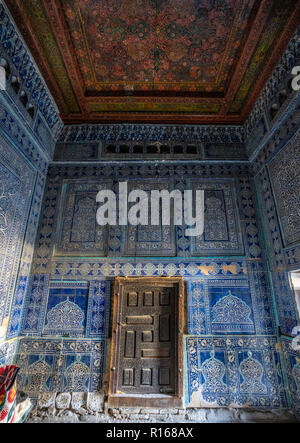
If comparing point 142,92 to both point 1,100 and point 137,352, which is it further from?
point 137,352

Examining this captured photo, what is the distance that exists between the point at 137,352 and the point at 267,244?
2.30 metres

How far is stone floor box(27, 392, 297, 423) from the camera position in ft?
8.83

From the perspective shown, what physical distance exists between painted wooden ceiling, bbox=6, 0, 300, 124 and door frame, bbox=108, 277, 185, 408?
8.72 feet

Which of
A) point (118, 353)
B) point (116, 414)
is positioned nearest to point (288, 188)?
point (118, 353)

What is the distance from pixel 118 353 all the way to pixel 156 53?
3933 mm

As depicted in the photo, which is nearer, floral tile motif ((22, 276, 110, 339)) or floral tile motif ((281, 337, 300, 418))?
floral tile motif ((281, 337, 300, 418))

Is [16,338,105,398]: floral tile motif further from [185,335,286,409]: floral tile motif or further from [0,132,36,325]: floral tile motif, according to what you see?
[185,335,286,409]: floral tile motif

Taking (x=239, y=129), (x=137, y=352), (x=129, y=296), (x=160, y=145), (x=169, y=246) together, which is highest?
(x=239, y=129)

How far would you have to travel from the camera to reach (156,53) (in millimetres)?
3191

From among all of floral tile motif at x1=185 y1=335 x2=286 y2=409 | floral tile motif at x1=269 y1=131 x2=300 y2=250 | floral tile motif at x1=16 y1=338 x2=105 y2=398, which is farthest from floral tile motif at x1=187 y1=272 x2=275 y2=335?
floral tile motif at x1=16 y1=338 x2=105 y2=398

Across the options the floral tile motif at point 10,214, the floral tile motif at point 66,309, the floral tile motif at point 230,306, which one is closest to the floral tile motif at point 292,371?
the floral tile motif at point 230,306

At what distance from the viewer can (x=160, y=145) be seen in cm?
414

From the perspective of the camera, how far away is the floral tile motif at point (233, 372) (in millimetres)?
2885
